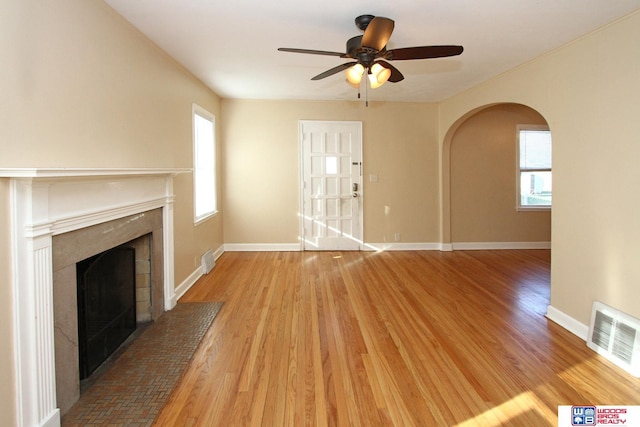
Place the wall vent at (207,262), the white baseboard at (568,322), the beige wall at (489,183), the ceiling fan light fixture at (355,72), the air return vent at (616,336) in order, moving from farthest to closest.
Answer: the beige wall at (489,183)
the wall vent at (207,262)
the white baseboard at (568,322)
the ceiling fan light fixture at (355,72)
the air return vent at (616,336)

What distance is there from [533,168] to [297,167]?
158 inches

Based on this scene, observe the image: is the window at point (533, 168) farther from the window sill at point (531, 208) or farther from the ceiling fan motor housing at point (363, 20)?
the ceiling fan motor housing at point (363, 20)

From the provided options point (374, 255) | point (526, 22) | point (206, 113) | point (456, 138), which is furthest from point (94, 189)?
point (456, 138)

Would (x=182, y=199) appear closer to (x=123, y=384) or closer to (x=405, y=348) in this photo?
(x=123, y=384)

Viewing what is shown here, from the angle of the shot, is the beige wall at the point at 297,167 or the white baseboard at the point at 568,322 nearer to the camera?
the white baseboard at the point at 568,322

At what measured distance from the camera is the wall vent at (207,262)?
15.3 feet

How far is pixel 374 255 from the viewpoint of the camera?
5746mm

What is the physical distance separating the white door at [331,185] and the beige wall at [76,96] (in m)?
2.56

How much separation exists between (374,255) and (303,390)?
3.74 meters

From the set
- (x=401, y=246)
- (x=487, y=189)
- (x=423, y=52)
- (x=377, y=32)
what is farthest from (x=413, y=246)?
(x=377, y=32)

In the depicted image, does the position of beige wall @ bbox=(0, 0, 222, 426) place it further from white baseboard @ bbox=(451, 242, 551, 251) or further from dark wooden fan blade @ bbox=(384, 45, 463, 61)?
white baseboard @ bbox=(451, 242, 551, 251)

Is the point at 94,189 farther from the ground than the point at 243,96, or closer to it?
closer to it

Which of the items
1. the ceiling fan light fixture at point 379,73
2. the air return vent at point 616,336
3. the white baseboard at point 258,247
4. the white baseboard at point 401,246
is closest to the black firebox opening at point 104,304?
the ceiling fan light fixture at point 379,73

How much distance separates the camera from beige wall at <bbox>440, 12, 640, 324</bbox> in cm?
256
